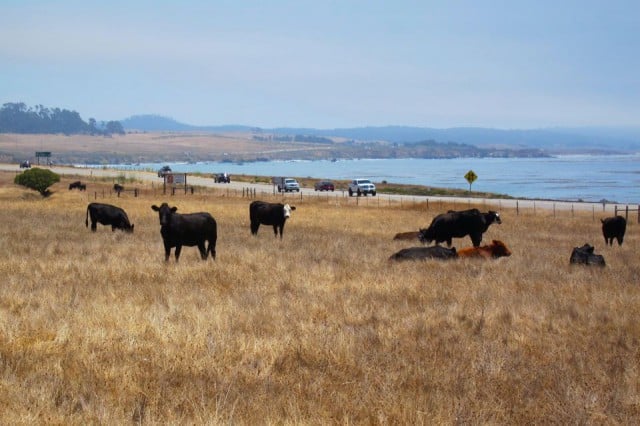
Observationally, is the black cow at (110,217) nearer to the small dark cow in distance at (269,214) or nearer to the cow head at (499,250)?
the small dark cow in distance at (269,214)

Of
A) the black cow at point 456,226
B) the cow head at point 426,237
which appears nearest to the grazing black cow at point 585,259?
the black cow at point 456,226

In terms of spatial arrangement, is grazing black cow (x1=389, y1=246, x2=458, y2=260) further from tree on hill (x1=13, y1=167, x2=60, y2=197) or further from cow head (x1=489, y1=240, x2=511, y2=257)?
tree on hill (x1=13, y1=167, x2=60, y2=197)

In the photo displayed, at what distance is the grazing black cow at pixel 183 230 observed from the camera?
62.0ft

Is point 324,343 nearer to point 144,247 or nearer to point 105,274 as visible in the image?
point 105,274

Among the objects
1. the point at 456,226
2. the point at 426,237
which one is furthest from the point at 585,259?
the point at 426,237

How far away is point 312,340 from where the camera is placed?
9945 millimetres

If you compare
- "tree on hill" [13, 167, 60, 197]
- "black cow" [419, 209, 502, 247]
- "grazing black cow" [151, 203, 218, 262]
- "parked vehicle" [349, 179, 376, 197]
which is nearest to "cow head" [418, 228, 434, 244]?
"black cow" [419, 209, 502, 247]

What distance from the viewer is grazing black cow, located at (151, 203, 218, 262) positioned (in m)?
18.9

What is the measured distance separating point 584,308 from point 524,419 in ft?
19.8

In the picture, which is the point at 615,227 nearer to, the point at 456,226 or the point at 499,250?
the point at 456,226

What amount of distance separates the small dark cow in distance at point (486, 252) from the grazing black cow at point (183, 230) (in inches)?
272

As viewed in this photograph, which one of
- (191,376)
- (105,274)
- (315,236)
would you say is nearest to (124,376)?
(191,376)

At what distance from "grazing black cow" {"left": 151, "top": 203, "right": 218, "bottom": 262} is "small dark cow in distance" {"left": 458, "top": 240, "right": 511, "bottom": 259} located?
692 centimetres

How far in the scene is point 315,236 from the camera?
2728 cm
